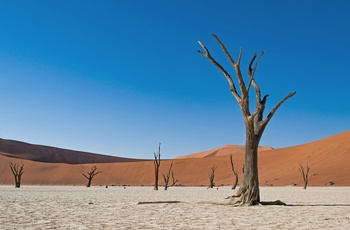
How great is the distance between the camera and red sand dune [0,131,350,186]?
59.7 metres

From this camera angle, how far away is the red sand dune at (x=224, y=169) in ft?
196

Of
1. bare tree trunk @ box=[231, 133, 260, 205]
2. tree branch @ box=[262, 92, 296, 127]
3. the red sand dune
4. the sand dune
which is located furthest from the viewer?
the sand dune

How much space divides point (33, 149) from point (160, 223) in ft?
419

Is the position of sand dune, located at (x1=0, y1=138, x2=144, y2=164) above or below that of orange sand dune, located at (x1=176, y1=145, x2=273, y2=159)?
below

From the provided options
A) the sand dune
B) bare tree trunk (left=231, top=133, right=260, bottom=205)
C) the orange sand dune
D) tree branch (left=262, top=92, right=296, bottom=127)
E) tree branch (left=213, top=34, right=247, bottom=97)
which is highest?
the orange sand dune

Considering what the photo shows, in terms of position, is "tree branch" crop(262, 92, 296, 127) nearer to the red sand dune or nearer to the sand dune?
the red sand dune

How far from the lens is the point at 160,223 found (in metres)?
9.03

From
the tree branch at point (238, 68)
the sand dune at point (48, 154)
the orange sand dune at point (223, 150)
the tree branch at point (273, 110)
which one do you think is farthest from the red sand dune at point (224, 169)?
the orange sand dune at point (223, 150)

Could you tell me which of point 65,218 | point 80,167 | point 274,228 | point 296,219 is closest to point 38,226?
point 65,218

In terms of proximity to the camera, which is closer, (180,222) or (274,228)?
(274,228)

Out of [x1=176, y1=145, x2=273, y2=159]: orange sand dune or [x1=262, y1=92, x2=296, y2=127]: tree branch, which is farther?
[x1=176, y1=145, x2=273, y2=159]: orange sand dune

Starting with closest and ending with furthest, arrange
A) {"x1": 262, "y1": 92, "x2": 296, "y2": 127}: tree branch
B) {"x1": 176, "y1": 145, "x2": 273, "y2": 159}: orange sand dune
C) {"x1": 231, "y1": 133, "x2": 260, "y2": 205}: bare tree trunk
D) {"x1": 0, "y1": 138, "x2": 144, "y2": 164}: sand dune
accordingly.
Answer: {"x1": 231, "y1": 133, "x2": 260, "y2": 205}: bare tree trunk < {"x1": 262, "y1": 92, "x2": 296, "y2": 127}: tree branch < {"x1": 0, "y1": 138, "x2": 144, "y2": 164}: sand dune < {"x1": 176, "y1": 145, "x2": 273, "y2": 159}: orange sand dune

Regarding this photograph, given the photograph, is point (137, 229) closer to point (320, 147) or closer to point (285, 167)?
point (285, 167)

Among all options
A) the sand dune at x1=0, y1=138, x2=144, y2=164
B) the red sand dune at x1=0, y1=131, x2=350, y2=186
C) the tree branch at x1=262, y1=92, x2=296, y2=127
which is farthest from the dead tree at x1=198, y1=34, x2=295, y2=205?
the sand dune at x1=0, y1=138, x2=144, y2=164
